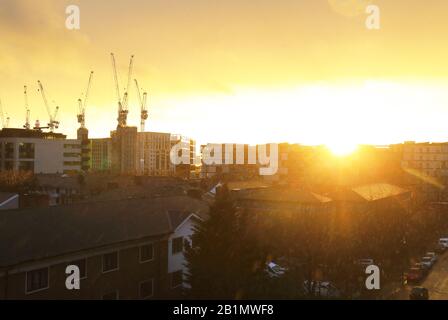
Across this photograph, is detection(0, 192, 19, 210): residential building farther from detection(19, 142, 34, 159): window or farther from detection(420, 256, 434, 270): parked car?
detection(19, 142, 34, 159): window

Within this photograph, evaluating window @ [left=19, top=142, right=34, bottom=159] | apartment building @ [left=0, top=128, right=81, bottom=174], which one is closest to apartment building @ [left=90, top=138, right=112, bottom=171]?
apartment building @ [left=0, top=128, right=81, bottom=174]

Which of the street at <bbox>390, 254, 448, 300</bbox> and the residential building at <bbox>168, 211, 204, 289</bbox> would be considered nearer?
the residential building at <bbox>168, 211, 204, 289</bbox>

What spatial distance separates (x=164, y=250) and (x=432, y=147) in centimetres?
7767

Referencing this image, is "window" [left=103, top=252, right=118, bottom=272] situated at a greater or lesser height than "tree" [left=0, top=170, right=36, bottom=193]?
lesser

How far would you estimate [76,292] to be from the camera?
16.3 metres

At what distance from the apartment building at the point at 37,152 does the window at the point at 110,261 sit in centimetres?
8619

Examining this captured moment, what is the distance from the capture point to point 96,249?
55.8ft

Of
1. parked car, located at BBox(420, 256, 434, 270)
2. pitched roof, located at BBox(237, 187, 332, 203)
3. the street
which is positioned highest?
pitched roof, located at BBox(237, 187, 332, 203)

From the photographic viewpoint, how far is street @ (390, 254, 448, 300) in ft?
82.9

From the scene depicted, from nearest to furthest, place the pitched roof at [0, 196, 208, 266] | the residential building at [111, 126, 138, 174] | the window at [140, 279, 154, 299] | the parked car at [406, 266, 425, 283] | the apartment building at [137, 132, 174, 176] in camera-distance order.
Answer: the pitched roof at [0, 196, 208, 266], the window at [140, 279, 154, 299], the parked car at [406, 266, 425, 283], the residential building at [111, 126, 138, 174], the apartment building at [137, 132, 174, 176]

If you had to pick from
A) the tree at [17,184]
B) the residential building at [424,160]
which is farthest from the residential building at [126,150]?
the residential building at [424,160]
